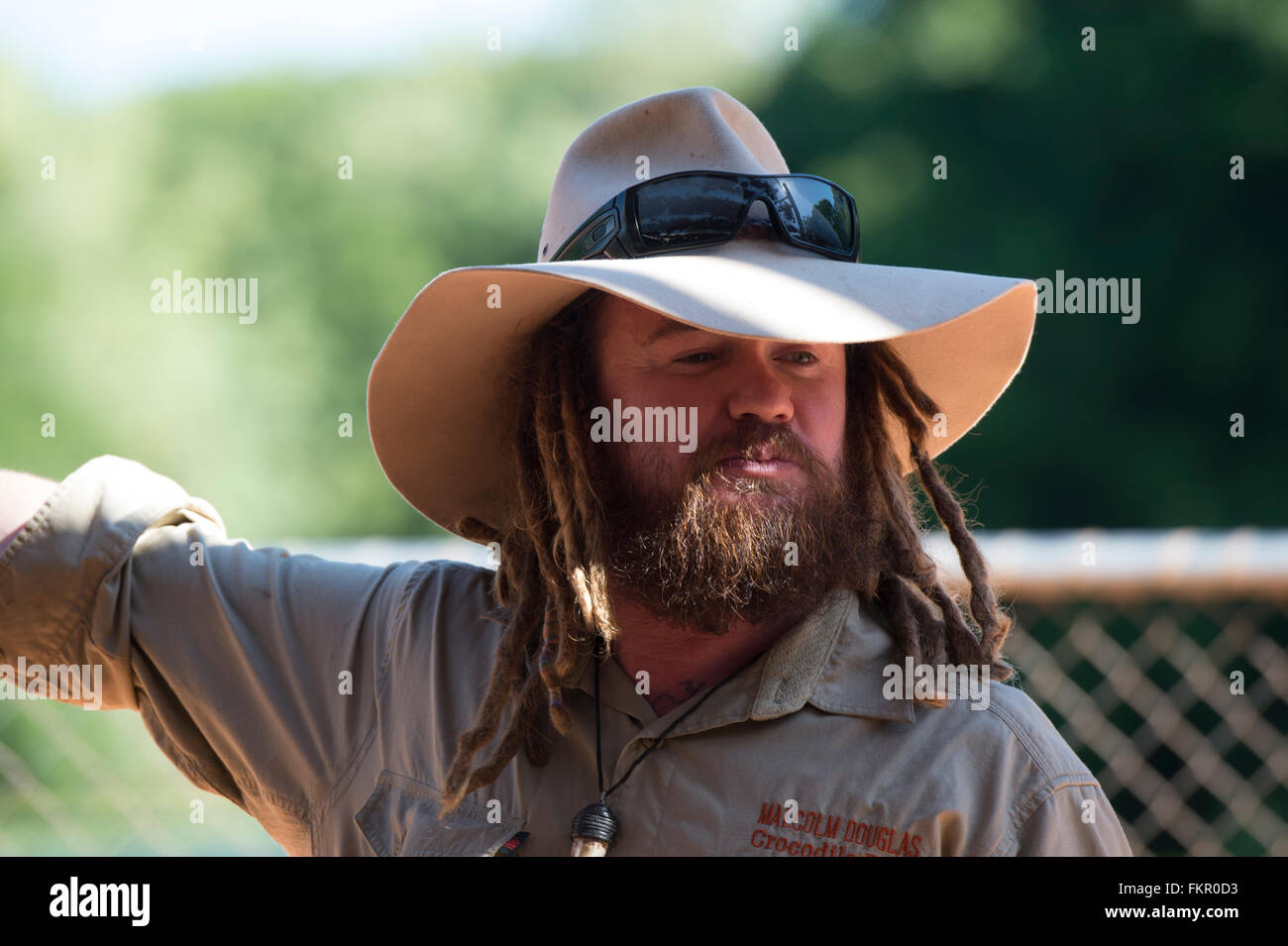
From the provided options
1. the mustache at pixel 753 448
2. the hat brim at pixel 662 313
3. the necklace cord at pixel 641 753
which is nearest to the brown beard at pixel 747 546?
the mustache at pixel 753 448

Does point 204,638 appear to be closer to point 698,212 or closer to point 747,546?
point 747,546

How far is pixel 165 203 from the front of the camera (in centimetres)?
1047

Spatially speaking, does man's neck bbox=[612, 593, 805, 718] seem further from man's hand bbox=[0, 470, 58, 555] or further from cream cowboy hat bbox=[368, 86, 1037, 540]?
man's hand bbox=[0, 470, 58, 555]

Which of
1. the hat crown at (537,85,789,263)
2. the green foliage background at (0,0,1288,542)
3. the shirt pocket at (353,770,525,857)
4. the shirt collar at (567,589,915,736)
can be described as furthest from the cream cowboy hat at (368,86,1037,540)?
the green foliage background at (0,0,1288,542)

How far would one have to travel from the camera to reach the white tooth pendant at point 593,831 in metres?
1.80

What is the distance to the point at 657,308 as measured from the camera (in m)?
1.74

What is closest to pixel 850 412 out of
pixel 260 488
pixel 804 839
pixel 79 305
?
pixel 804 839

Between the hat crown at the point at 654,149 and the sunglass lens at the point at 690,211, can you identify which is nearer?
the sunglass lens at the point at 690,211

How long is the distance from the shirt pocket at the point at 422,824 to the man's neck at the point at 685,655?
30 cm

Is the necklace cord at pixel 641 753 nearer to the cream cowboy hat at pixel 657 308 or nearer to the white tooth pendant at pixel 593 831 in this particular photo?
the white tooth pendant at pixel 593 831

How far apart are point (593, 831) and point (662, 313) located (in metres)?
0.74

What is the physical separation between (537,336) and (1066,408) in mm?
5763

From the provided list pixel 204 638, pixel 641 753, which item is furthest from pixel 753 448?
pixel 204 638

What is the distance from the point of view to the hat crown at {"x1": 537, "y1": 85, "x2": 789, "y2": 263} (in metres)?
2.13
